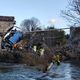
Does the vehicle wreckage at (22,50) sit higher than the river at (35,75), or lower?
higher

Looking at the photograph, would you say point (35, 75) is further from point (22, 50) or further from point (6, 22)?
point (6, 22)

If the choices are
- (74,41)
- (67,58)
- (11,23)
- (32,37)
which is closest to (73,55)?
(67,58)

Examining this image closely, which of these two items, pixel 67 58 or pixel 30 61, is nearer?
pixel 30 61

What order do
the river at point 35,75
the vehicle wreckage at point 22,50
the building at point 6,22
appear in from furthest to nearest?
the building at point 6,22, the vehicle wreckage at point 22,50, the river at point 35,75

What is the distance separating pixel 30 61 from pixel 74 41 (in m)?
46.0

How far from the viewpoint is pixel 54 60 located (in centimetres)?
4978

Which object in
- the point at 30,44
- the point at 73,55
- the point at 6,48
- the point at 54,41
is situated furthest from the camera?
the point at 54,41

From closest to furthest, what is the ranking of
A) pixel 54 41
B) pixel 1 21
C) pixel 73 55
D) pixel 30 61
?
pixel 30 61 → pixel 1 21 → pixel 73 55 → pixel 54 41

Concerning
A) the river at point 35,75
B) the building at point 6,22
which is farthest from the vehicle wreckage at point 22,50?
the river at point 35,75

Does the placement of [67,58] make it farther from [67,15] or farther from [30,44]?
[67,15]

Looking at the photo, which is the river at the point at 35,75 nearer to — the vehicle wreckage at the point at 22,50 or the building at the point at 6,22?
the vehicle wreckage at the point at 22,50

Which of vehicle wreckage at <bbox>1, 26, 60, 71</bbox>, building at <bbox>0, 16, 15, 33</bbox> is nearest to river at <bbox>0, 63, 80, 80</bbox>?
vehicle wreckage at <bbox>1, 26, 60, 71</bbox>

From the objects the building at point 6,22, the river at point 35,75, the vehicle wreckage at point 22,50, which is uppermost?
the building at point 6,22

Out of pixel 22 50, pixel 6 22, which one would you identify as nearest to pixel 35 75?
pixel 22 50
